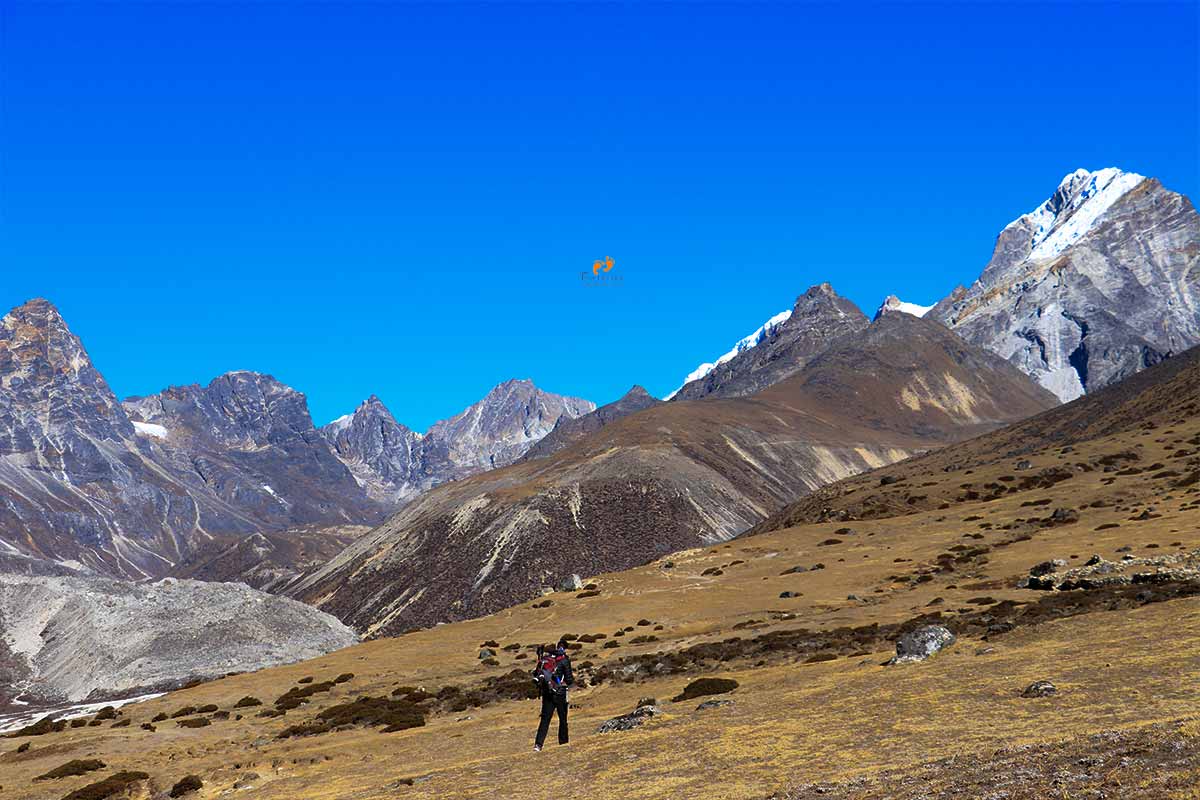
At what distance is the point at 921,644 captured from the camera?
39000mm

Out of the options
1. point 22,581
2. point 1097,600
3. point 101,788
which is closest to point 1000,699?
point 1097,600

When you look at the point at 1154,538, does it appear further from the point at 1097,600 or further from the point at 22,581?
the point at 22,581

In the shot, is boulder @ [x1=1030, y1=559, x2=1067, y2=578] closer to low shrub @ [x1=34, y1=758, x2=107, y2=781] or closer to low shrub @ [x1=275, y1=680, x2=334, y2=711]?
low shrub @ [x1=275, y1=680, x2=334, y2=711]

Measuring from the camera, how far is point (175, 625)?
14562cm

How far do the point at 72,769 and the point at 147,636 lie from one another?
109 metres

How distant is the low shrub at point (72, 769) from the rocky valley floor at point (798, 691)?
1.19 ft

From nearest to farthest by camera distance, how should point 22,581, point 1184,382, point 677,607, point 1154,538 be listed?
point 1154,538
point 677,607
point 1184,382
point 22,581

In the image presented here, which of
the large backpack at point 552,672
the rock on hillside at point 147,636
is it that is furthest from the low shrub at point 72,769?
the rock on hillside at point 147,636

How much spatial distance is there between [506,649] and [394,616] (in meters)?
109

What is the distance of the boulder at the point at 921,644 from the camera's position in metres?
38.5

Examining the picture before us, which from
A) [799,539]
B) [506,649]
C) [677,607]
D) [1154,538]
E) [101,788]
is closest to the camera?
[101,788]

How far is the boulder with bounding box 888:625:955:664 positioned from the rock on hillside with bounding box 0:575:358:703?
10837 cm

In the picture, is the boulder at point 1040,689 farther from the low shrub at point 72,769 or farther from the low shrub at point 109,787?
the low shrub at point 72,769

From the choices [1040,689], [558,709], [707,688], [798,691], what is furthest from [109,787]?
[1040,689]
